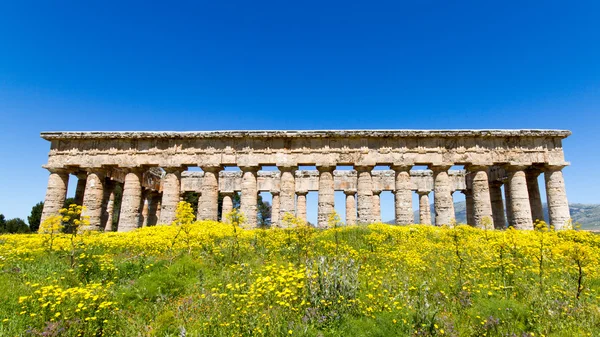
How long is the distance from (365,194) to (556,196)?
13467 mm

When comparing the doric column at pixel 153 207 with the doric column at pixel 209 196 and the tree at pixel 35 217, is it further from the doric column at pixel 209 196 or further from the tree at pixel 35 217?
the tree at pixel 35 217

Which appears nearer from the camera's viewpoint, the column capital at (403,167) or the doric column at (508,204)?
the column capital at (403,167)

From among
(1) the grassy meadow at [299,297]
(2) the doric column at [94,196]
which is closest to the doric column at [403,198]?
(1) the grassy meadow at [299,297]

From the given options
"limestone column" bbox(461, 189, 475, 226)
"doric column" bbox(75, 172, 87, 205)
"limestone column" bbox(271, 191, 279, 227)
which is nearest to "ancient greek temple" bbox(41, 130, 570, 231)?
"doric column" bbox(75, 172, 87, 205)

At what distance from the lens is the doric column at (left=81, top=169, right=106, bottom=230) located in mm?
23578

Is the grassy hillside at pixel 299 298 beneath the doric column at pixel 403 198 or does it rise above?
beneath

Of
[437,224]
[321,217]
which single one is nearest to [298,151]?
[321,217]

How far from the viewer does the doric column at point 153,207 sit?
33.1m

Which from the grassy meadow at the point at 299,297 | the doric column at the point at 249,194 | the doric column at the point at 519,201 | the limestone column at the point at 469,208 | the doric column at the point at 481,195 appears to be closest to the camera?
the grassy meadow at the point at 299,297

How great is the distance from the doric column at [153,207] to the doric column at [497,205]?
32298mm

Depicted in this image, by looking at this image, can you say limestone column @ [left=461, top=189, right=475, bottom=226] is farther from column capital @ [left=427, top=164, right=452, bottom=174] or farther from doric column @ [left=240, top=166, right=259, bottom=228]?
doric column @ [left=240, top=166, right=259, bottom=228]

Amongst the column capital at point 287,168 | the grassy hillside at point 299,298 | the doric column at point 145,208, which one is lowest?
the grassy hillside at point 299,298

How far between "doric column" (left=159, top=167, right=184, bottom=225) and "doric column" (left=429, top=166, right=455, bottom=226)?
19157 millimetres

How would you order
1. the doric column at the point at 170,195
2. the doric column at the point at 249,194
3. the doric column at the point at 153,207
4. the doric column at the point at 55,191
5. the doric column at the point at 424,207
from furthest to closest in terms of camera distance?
the doric column at the point at 153,207 < the doric column at the point at 424,207 < the doric column at the point at 249,194 < the doric column at the point at 55,191 < the doric column at the point at 170,195
